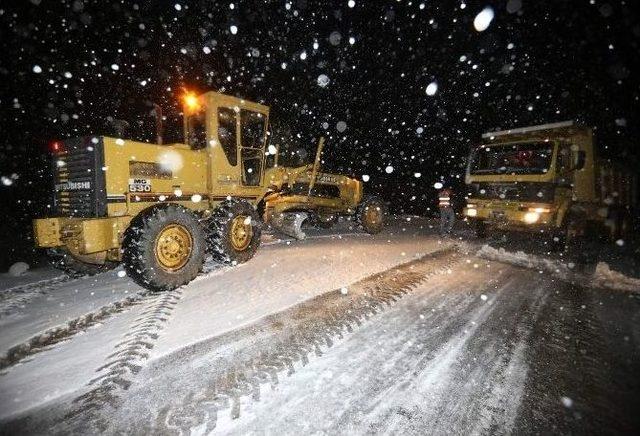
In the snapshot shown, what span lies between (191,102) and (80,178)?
234cm

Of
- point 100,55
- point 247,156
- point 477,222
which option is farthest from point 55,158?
point 100,55

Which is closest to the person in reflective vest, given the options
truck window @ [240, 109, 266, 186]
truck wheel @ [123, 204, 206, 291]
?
truck window @ [240, 109, 266, 186]

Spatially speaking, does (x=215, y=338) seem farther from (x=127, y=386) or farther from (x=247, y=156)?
(x=247, y=156)

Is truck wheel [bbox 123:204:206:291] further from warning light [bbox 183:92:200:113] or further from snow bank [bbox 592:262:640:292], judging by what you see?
snow bank [bbox 592:262:640:292]

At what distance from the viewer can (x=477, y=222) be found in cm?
920

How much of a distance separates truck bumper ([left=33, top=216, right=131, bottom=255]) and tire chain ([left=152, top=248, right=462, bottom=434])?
3.03m

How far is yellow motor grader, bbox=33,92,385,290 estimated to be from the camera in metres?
4.67

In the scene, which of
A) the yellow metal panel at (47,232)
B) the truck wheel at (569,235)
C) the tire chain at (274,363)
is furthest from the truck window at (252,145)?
the truck wheel at (569,235)

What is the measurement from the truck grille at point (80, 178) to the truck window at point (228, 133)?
6.77ft

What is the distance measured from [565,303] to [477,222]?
190 inches

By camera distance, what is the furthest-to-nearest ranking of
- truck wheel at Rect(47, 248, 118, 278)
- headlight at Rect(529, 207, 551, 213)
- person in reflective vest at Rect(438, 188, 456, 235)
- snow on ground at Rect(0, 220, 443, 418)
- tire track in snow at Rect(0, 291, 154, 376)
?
person in reflective vest at Rect(438, 188, 456, 235), headlight at Rect(529, 207, 551, 213), truck wheel at Rect(47, 248, 118, 278), tire track in snow at Rect(0, 291, 154, 376), snow on ground at Rect(0, 220, 443, 418)

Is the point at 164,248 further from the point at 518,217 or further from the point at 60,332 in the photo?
the point at 518,217

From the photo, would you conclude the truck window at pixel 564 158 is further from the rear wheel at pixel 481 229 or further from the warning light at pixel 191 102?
the warning light at pixel 191 102

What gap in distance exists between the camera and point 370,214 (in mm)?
10320
